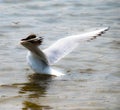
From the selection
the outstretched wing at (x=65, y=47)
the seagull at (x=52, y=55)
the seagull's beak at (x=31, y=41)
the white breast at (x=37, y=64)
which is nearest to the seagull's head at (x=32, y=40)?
the seagull's beak at (x=31, y=41)

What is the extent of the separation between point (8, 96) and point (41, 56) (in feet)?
3.08

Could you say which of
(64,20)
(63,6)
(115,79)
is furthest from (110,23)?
(115,79)

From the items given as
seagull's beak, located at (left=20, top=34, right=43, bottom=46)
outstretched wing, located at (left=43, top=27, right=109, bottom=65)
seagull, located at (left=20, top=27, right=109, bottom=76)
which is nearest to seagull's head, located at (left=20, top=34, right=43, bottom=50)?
seagull's beak, located at (left=20, top=34, right=43, bottom=46)

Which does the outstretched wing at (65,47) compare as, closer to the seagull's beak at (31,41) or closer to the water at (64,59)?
the water at (64,59)

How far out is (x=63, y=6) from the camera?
39.0 ft

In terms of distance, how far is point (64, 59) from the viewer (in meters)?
A: 8.30

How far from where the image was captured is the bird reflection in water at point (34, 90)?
6.14m

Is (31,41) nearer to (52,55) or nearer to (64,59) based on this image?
(52,55)

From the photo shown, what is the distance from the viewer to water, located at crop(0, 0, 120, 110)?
6.36 metres

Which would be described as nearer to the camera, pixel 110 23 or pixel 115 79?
pixel 115 79

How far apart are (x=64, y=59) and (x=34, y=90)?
5.06 feet

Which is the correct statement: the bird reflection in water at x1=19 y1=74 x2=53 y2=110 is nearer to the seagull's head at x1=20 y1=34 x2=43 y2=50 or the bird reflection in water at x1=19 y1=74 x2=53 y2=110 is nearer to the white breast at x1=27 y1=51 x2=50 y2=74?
the white breast at x1=27 y1=51 x2=50 y2=74

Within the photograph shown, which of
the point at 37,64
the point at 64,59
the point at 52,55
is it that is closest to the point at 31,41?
the point at 37,64

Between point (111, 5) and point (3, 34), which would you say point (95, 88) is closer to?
point (3, 34)
